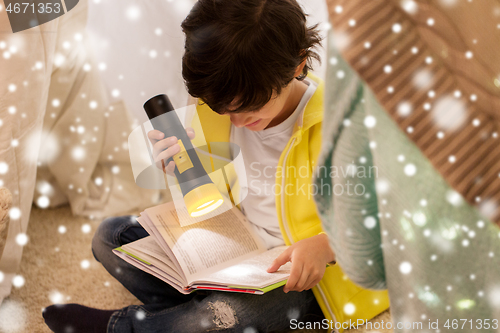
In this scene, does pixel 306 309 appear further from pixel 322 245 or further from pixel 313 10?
pixel 313 10

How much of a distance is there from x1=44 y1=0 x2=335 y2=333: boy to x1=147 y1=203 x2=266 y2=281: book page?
57mm

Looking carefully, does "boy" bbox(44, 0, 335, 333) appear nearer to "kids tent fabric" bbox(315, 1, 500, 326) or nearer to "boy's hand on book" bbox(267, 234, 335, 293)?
"boy's hand on book" bbox(267, 234, 335, 293)

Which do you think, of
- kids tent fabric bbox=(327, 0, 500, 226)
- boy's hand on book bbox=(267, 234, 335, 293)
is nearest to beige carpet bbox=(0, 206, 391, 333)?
boy's hand on book bbox=(267, 234, 335, 293)

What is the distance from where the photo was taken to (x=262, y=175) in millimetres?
681

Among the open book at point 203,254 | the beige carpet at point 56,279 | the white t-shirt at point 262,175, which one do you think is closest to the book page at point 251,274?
the open book at point 203,254

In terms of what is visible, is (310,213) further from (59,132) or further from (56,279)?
(59,132)

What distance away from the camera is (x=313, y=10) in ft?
1.99

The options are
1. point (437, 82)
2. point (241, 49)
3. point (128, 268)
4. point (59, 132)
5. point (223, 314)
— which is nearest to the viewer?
point (437, 82)

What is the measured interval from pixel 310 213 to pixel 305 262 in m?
0.12

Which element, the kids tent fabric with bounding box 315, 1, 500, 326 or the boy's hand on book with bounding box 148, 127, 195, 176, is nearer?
the kids tent fabric with bounding box 315, 1, 500, 326

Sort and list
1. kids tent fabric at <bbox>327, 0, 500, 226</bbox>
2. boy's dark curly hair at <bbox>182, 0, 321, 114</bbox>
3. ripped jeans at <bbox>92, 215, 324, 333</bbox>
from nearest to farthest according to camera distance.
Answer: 1. kids tent fabric at <bbox>327, 0, 500, 226</bbox>
2. boy's dark curly hair at <bbox>182, 0, 321, 114</bbox>
3. ripped jeans at <bbox>92, 215, 324, 333</bbox>

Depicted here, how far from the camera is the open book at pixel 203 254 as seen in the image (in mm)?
478


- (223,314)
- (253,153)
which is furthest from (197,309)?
(253,153)

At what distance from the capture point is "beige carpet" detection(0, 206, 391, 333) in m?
0.65
